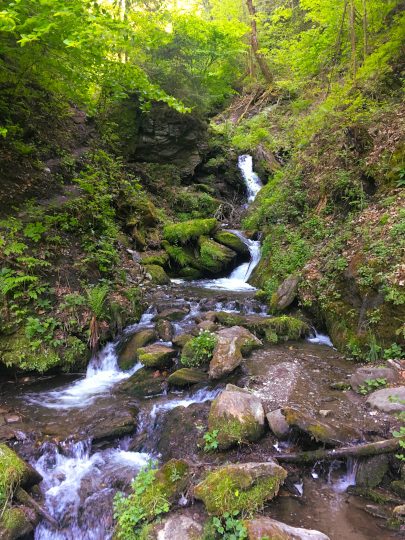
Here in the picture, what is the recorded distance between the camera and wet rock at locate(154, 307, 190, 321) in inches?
324

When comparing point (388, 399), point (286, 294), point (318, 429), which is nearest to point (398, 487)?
point (318, 429)

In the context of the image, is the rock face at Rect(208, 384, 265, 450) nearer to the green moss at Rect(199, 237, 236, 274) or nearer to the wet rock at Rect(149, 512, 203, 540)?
the wet rock at Rect(149, 512, 203, 540)

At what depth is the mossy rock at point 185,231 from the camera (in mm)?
12945

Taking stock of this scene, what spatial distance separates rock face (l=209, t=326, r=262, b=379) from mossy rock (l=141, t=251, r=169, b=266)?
4906 millimetres

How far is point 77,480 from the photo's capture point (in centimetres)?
436

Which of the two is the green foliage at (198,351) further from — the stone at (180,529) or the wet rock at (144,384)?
the stone at (180,529)

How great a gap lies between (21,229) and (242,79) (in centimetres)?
2178

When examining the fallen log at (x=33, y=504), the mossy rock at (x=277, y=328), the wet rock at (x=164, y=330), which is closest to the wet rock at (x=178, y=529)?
the fallen log at (x=33, y=504)

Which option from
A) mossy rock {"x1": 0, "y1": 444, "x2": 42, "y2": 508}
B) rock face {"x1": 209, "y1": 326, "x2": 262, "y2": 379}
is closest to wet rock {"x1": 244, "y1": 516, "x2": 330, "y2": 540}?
mossy rock {"x1": 0, "y1": 444, "x2": 42, "y2": 508}

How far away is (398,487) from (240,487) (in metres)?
1.66

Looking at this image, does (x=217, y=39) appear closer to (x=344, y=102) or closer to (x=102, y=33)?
(x=344, y=102)

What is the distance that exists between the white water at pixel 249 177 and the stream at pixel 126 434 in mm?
10988

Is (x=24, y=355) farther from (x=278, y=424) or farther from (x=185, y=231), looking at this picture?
(x=185, y=231)

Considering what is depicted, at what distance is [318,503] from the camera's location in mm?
3744
